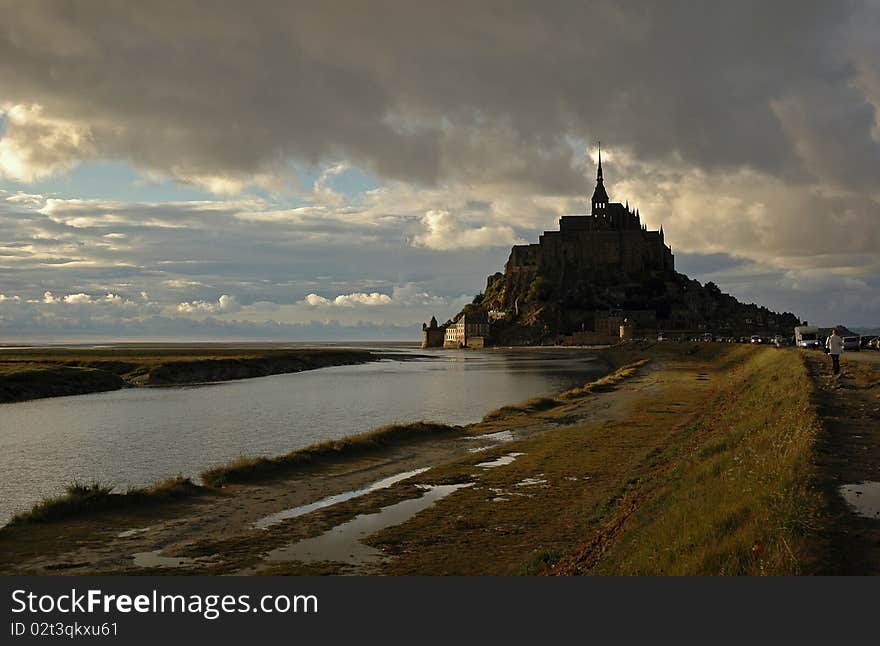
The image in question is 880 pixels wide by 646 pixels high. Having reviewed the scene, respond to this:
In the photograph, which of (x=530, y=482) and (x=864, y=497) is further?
(x=530, y=482)

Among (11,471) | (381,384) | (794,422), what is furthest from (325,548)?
(381,384)

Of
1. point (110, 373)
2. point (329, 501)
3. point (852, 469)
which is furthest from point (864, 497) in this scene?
point (110, 373)

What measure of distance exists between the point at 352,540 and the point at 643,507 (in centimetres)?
631

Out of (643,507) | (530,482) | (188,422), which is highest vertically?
(643,507)

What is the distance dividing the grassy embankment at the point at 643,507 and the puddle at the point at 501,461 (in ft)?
1.75

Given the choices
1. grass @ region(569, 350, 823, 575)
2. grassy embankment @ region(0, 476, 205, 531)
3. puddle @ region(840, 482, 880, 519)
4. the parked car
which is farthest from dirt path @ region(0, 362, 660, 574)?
the parked car

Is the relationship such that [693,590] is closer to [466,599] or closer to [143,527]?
[466,599]

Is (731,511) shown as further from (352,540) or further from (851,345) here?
(851,345)

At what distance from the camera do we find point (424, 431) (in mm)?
34906

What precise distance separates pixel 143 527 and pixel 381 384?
6348cm

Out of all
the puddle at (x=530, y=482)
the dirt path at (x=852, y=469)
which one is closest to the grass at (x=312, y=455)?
the puddle at (x=530, y=482)

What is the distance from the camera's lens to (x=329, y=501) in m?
21.3

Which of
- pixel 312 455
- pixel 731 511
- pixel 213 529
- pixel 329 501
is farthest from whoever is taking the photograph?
pixel 312 455

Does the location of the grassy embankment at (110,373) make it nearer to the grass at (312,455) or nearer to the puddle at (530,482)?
the grass at (312,455)
